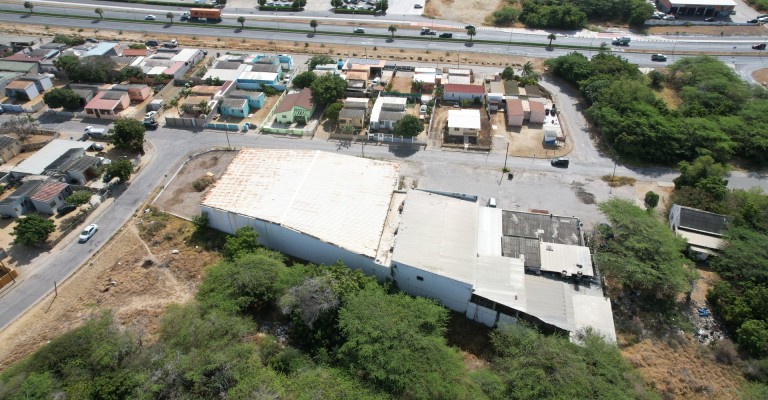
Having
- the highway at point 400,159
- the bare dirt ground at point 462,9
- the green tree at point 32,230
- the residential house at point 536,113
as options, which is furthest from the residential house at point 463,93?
the green tree at point 32,230

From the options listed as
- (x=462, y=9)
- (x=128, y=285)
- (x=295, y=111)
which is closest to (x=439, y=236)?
(x=128, y=285)

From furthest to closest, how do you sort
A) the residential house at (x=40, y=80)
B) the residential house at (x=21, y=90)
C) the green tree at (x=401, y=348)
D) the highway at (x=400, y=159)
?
the residential house at (x=40, y=80)
the residential house at (x=21, y=90)
the highway at (x=400, y=159)
the green tree at (x=401, y=348)

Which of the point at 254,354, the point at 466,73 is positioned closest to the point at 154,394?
the point at 254,354

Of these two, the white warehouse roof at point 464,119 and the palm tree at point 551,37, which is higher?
the palm tree at point 551,37

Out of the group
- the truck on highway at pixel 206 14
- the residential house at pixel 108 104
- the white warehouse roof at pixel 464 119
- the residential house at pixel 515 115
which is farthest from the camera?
the truck on highway at pixel 206 14

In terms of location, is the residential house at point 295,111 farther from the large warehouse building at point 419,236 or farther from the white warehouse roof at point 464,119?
the white warehouse roof at point 464,119

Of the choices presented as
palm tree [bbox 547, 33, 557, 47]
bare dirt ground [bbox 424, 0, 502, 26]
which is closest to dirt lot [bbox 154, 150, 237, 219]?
palm tree [bbox 547, 33, 557, 47]

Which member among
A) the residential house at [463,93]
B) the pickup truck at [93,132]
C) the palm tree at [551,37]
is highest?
the palm tree at [551,37]

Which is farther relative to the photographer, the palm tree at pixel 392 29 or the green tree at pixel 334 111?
the palm tree at pixel 392 29

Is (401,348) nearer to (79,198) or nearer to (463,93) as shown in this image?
(79,198)
